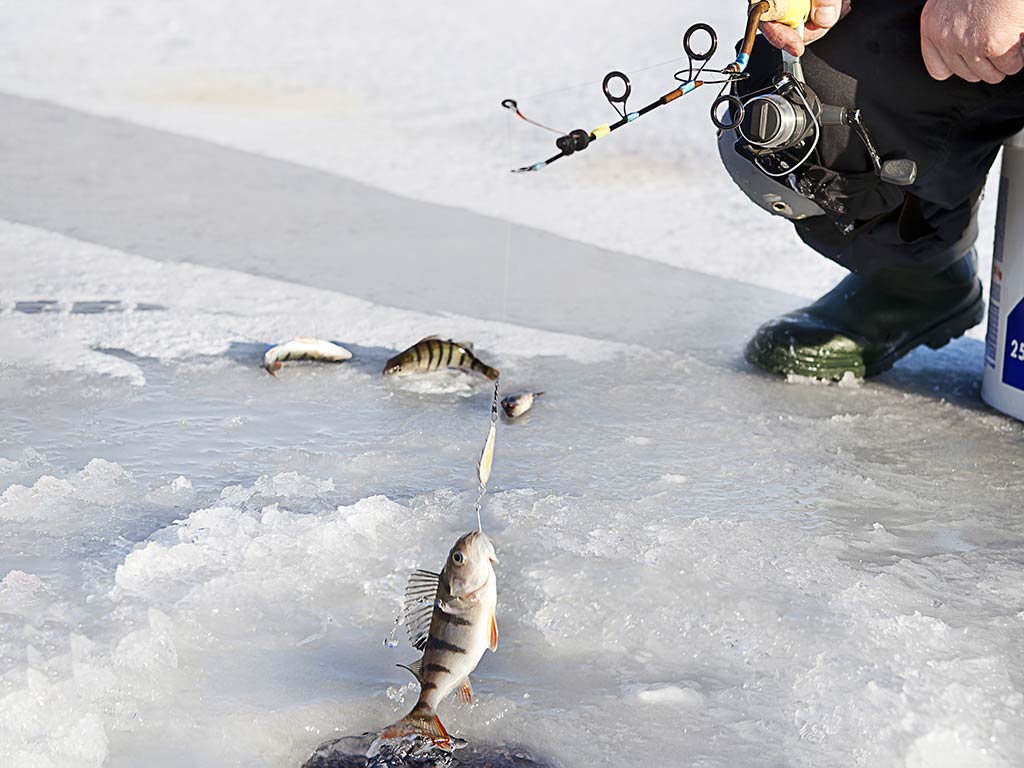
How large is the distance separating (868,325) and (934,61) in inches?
31.0

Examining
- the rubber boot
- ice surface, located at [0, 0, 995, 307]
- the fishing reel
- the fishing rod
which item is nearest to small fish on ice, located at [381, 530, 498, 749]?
the fishing rod

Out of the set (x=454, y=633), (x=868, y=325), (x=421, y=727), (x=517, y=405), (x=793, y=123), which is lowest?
(x=421, y=727)

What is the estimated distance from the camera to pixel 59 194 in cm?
440

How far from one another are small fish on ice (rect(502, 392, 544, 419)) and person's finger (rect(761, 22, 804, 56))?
3.03ft

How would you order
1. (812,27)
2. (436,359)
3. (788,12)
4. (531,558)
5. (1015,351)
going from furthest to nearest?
(436,359) < (1015,351) < (812,27) < (788,12) < (531,558)

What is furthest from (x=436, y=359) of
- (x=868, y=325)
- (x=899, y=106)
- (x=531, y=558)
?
(x=899, y=106)

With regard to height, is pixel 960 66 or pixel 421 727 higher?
pixel 960 66

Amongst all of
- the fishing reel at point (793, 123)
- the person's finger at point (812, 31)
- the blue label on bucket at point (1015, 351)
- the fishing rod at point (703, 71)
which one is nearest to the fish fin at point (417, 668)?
the fishing rod at point (703, 71)

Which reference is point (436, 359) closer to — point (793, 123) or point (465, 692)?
point (793, 123)

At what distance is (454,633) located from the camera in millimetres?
1649

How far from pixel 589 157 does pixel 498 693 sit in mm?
3541

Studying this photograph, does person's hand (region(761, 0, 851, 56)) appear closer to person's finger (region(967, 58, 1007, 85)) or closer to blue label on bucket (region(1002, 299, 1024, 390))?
person's finger (region(967, 58, 1007, 85))

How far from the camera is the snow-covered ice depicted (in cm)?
176

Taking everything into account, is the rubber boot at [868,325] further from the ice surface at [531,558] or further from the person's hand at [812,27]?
the person's hand at [812,27]
